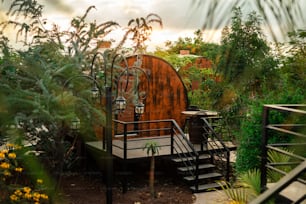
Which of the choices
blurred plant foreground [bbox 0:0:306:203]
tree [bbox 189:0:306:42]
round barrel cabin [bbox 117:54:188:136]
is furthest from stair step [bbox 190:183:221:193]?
tree [bbox 189:0:306:42]

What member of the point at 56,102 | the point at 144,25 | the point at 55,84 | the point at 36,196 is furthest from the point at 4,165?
the point at 144,25

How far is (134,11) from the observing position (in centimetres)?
59

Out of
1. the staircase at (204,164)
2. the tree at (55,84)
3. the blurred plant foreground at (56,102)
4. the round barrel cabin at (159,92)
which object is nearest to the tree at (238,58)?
the blurred plant foreground at (56,102)

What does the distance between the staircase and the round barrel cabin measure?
117cm

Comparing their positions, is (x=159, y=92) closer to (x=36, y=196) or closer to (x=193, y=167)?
(x=193, y=167)

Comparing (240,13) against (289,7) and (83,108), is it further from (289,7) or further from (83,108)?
(83,108)

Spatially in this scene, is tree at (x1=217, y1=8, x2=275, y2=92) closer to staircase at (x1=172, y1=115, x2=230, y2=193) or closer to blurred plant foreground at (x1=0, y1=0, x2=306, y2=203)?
blurred plant foreground at (x1=0, y1=0, x2=306, y2=203)

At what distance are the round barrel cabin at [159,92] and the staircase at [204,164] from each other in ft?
3.84

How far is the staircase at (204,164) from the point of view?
5969 mm

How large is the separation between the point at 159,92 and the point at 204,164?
201 cm

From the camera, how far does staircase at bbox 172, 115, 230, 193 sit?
5.97m

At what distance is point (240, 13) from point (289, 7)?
0.06 meters

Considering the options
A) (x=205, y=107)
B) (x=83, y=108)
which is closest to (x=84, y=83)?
(x=83, y=108)

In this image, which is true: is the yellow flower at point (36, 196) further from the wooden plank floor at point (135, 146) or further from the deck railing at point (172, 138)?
the wooden plank floor at point (135, 146)
